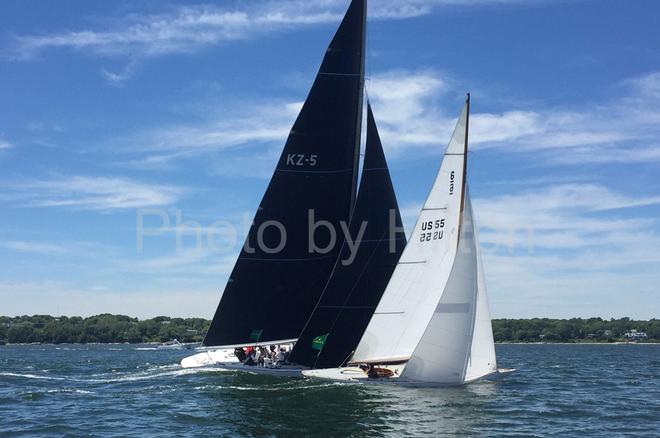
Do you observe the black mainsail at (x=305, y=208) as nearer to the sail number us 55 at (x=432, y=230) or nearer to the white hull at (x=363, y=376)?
the white hull at (x=363, y=376)

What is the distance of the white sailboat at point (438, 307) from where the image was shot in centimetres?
2877

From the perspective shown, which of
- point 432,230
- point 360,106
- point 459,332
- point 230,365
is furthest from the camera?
point 230,365

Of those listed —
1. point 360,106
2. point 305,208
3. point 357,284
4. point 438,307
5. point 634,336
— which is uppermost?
point 360,106

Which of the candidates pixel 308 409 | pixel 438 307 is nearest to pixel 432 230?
pixel 438 307

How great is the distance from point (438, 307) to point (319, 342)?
21.2ft

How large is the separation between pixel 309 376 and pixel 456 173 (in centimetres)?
1051

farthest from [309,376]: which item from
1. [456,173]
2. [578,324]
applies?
[578,324]

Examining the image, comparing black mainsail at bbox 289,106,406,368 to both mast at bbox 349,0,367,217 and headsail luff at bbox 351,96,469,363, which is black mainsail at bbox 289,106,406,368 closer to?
mast at bbox 349,0,367,217

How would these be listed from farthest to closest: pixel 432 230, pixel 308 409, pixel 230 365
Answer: pixel 230 365 → pixel 432 230 → pixel 308 409

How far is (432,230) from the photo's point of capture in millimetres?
30031

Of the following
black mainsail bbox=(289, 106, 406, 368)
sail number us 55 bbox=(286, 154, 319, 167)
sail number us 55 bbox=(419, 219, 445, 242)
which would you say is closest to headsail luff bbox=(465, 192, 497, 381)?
sail number us 55 bbox=(419, 219, 445, 242)

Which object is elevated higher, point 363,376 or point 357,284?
point 357,284

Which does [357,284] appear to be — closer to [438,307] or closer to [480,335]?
[438,307]

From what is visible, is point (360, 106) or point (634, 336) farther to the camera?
point (634, 336)
